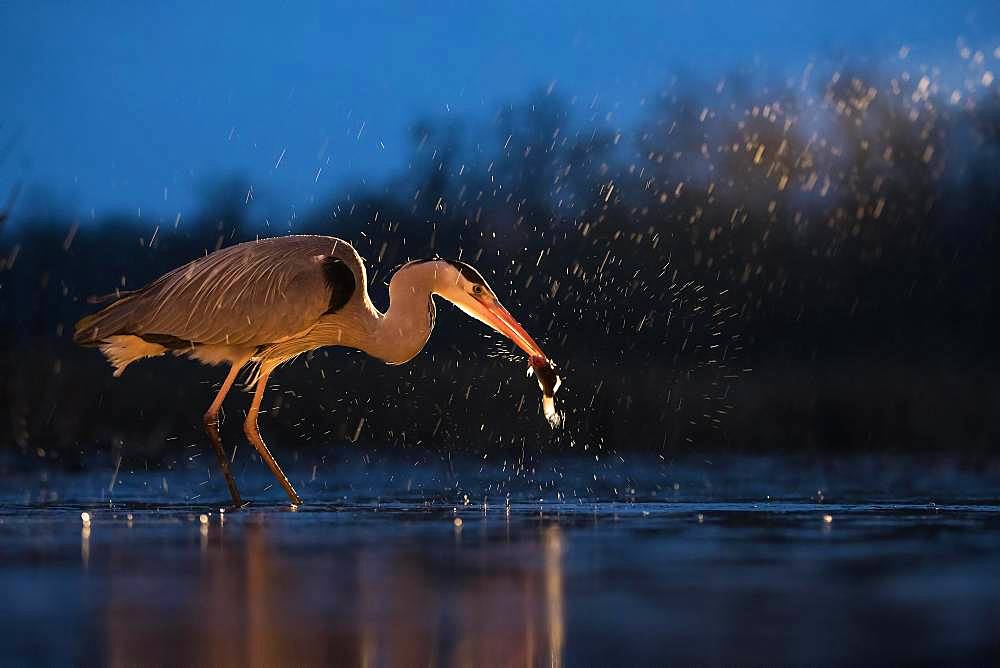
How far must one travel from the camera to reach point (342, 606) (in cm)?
553

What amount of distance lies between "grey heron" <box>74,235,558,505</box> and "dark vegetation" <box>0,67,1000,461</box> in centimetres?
319

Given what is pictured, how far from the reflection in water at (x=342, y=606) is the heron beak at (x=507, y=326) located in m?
4.38

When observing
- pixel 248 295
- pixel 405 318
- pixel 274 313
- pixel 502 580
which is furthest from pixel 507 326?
pixel 502 580

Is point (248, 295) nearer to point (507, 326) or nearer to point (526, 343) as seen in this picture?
point (507, 326)

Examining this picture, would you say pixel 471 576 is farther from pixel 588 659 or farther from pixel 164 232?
pixel 164 232

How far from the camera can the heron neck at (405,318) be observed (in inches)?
489

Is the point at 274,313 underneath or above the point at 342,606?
above

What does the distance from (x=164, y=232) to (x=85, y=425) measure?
14733 millimetres

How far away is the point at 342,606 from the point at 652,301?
61.3 ft

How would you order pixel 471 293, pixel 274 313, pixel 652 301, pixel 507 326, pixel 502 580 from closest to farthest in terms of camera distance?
pixel 502 580, pixel 274 313, pixel 507 326, pixel 471 293, pixel 652 301

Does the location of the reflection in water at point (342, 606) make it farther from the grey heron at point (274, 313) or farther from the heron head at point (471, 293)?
the heron head at point (471, 293)

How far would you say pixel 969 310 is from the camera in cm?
2492

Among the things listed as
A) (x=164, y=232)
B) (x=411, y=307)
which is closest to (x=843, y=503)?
(x=411, y=307)

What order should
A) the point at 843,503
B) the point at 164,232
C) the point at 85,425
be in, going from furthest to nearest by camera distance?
the point at 164,232 → the point at 85,425 → the point at 843,503
